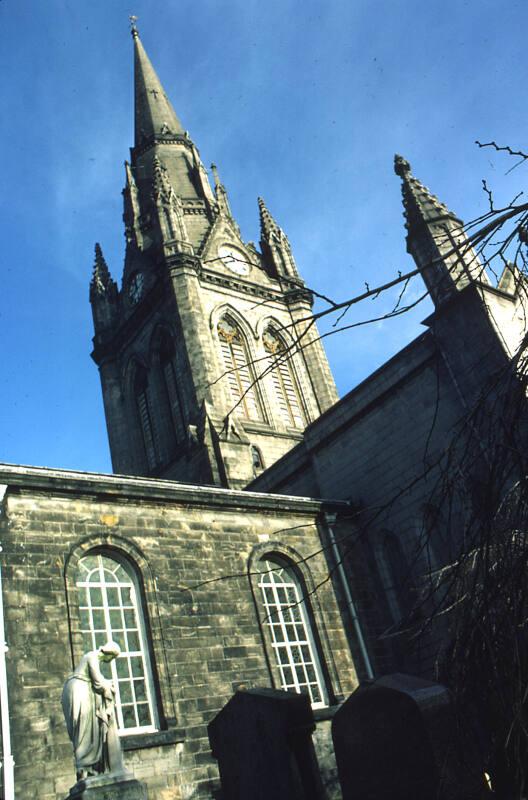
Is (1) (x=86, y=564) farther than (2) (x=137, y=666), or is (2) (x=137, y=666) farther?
(1) (x=86, y=564)

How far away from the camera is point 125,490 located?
13.6 m

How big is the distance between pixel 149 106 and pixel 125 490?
32983 millimetres

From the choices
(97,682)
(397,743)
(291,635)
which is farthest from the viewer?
(291,635)

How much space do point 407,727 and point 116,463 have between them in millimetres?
26922

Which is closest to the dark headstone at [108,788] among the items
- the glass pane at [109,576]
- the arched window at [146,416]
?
the glass pane at [109,576]

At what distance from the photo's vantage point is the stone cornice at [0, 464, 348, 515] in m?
12.5

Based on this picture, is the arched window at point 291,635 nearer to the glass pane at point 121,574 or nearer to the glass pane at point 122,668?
the glass pane at point 121,574

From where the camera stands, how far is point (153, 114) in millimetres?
40094

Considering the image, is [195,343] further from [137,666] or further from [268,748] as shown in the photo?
[268,748]

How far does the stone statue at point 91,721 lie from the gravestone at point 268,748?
145 centimetres

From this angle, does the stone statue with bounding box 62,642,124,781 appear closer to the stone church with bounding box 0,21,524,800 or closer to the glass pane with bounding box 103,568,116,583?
the stone church with bounding box 0,21,524,800

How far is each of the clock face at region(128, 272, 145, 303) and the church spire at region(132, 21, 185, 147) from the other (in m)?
10.5

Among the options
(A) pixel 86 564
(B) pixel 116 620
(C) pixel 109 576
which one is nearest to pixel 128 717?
(B) pixel 116 620

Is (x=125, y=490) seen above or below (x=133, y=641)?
above
